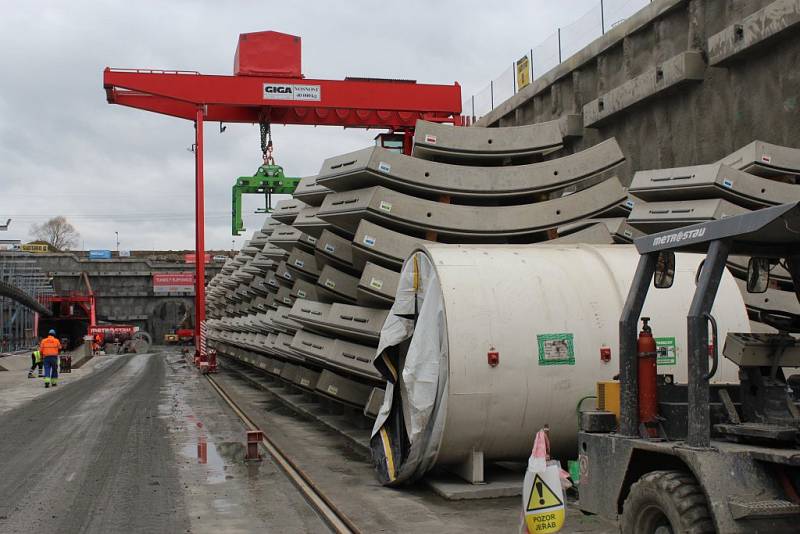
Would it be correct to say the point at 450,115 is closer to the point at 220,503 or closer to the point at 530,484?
the point at 220,503

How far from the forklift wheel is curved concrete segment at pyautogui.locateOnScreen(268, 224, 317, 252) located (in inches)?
394

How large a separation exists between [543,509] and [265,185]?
2894cm

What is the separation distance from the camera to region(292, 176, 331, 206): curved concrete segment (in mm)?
13741

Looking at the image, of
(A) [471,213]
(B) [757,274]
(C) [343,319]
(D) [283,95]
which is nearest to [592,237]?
(A) [471,213]

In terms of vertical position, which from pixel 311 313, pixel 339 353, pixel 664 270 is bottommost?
pixel 339 353

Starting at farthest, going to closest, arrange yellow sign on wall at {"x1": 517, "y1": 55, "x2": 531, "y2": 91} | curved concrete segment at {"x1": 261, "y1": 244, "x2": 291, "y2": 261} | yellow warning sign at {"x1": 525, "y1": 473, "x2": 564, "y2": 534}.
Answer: yellow sign on wall at {"x1": 517, "y1": 55, "x2": 531, "y2": 91} → curved concrete segment at {"x1": 261, "y1": 244, "x2": 291, "y2": 261} → yellow warning sign at {"x1": 525, "y1": 473, "x2": 564, "y2": 534}

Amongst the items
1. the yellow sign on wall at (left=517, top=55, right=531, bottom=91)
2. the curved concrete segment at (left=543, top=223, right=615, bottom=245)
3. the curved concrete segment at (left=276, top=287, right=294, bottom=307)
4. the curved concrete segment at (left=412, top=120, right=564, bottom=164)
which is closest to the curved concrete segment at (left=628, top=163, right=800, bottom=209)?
the curved concrete segment at (left=543, top=223, right=615, bottom=245)

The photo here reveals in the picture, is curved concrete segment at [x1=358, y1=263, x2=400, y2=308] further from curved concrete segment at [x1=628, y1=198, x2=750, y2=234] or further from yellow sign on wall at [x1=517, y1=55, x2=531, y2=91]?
yellow sign on wall at [x1=517, y1=55, x2=531, y2=91]

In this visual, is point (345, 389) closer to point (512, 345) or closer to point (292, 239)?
point (292, 239)

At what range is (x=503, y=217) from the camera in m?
11.0

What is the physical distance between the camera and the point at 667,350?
827 centimetres

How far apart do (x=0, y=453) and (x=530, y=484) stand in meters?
Result: 9.26

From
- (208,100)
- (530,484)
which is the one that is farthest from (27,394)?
(530,484)

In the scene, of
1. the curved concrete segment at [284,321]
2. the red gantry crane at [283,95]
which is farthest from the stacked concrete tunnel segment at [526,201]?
the red gantry crane at [283,95]
